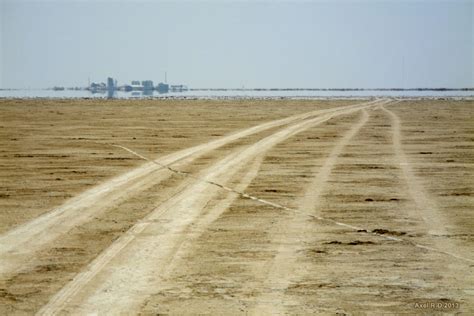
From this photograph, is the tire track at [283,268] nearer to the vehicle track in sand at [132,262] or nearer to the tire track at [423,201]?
the vehicle track in sand at [132,262]

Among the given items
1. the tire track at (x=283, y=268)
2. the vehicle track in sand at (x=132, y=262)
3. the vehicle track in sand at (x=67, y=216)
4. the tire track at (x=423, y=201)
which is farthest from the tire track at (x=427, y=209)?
the vehicle track in sand at (x=67, y=216)

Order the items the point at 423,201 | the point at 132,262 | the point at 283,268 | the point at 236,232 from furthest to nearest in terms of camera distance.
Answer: the point at 423,201, the point at 236,232, the point at 132,262, the point at 283,268

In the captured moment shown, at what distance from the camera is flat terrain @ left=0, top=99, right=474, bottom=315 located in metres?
6.68

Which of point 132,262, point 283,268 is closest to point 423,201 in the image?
point 283,268

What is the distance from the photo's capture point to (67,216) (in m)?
10.4

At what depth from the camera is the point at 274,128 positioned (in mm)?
29188

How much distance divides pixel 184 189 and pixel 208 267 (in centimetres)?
519

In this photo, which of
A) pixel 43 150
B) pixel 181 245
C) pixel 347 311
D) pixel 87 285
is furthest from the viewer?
pixel 43 150

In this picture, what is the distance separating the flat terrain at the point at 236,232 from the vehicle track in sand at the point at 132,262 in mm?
23

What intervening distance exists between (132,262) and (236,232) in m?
2.05

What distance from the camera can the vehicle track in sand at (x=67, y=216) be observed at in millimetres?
A: 8242

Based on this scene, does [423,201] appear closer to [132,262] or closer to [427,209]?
[427,209]

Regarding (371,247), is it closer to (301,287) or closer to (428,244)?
(428,244)

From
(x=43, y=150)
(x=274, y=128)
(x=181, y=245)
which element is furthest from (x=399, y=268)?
(x=274, y=128)
